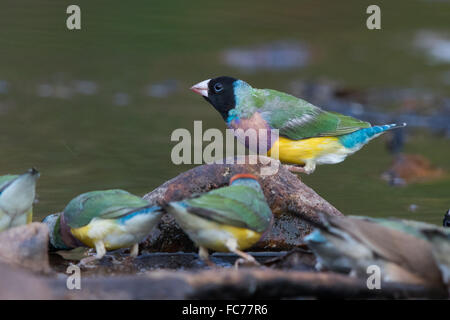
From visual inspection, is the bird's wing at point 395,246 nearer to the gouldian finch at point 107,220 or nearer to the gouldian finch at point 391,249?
the gouldian finch at point 391,249

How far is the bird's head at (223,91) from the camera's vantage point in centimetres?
606

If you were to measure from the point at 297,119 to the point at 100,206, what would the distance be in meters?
1.71

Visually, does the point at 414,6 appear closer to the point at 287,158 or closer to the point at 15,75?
the point at 15,75

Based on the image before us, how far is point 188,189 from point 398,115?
6.70m

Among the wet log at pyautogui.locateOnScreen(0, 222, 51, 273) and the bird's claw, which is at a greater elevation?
the wet log at pyautogui.locateOnScreen(0, 222, 51, 273)

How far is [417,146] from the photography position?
10.2m

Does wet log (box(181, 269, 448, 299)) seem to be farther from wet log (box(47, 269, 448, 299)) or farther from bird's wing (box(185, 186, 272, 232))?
bird's wing (box(185, 186, 272, 232))

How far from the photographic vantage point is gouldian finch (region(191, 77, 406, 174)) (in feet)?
19.6

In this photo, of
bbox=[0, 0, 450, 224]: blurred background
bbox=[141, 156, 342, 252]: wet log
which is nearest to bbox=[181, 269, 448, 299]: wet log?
bbox=[141, 156, 342, 252]: wet log

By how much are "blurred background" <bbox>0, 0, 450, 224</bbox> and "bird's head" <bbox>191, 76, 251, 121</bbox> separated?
1558mm

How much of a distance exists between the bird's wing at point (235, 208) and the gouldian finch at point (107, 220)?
0.88 ft

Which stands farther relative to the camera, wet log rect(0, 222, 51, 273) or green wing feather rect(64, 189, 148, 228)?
green wing feather rect(64, 189, 148, 228)

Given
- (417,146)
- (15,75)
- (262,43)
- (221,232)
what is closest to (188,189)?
(221,232)

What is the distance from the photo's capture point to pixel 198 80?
13109mm
